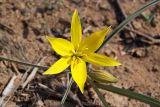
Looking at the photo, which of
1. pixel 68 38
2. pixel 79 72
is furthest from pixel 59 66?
pixel 68 38

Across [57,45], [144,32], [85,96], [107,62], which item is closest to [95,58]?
[107,62]

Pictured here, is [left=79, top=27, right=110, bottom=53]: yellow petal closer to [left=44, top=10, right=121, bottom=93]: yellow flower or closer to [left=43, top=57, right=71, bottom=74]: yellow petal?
[left=44, top=10, right=121, bottom=93]: yellow flower

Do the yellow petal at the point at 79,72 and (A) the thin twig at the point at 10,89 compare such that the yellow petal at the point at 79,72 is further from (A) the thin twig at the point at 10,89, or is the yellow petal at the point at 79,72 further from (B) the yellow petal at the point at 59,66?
(A) the thin twig at the point at 10,89

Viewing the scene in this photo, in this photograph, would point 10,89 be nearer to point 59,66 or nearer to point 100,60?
point 59,66

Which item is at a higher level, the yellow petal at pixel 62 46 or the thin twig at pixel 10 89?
the yellow petal at pixel 62 46

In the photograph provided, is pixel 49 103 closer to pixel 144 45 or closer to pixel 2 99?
pixel 2 99

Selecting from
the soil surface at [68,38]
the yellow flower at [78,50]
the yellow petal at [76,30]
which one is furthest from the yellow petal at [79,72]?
the soil surface at [68,38]
